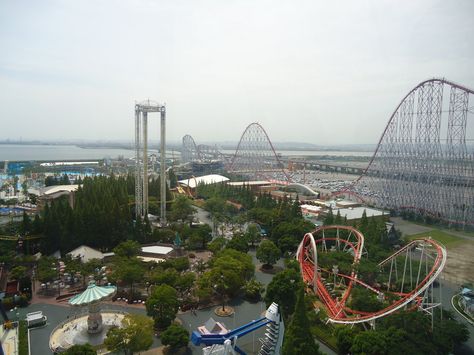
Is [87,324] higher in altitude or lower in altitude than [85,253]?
lower

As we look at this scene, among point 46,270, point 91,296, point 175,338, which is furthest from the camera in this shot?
point 46,270

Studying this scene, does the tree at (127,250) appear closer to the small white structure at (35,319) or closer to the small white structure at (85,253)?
the small white structure at (85,253)

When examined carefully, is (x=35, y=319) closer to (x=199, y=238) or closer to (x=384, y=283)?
(x=199, y=238)

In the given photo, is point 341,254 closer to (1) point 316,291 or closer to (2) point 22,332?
(1) point 316,291

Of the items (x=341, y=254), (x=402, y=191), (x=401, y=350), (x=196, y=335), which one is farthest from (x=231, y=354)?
(x=402, y=191)

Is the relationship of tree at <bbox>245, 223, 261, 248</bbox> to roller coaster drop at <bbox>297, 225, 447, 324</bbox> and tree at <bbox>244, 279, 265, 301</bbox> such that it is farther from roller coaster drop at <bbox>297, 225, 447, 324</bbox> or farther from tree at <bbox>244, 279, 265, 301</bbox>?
tree at <bbox>244, 279, 265, 301</bbox>

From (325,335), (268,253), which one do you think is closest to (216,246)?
(268,253)
